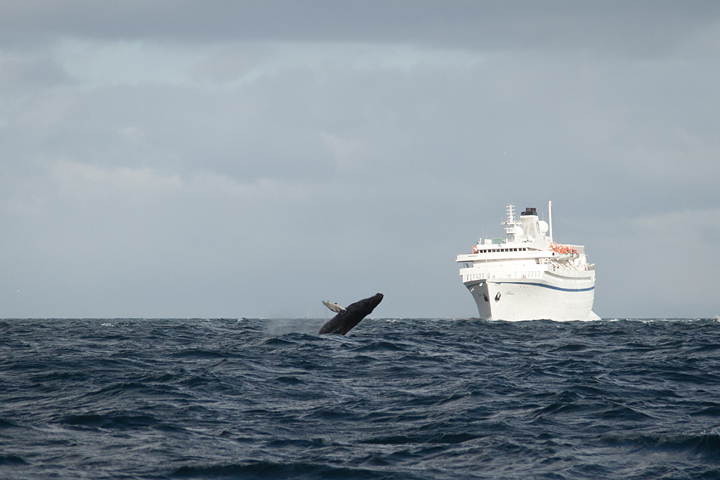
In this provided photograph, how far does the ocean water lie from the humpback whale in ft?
7.98

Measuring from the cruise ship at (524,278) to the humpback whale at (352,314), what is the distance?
154ft

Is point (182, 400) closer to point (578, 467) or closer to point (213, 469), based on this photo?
point (213, 469)

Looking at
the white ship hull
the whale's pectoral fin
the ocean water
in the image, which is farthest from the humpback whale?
the white ship hull

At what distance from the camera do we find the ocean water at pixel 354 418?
839 cm

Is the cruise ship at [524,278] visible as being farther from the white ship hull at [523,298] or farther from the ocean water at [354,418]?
the ocean water at [354,418]

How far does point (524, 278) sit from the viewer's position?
70625mm

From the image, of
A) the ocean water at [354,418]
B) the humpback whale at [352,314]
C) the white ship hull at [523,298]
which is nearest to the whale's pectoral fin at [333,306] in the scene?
the humpback whale at [352,314]

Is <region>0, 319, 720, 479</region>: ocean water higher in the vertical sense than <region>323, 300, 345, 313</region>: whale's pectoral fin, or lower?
lower

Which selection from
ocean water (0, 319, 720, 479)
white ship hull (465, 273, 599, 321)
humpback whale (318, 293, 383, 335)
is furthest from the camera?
white ship hull (465, 273, 599, 321)

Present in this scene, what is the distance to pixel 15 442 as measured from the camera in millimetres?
9352

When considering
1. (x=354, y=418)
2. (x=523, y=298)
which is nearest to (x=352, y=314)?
(x=354, y=418)

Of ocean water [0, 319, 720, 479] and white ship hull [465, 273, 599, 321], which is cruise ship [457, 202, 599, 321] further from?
ocean water [0, 319, 720, 479]

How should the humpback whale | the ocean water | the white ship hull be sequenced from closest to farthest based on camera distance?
the ocean water → the humpback whale → the white ship hull

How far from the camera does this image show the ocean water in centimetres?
839
